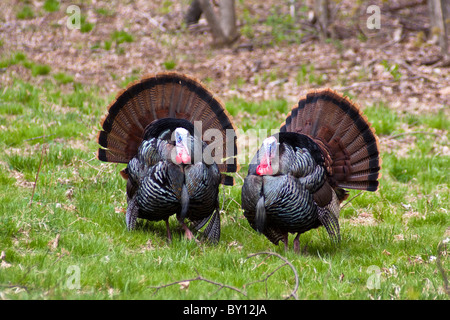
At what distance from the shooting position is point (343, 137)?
5480 mm

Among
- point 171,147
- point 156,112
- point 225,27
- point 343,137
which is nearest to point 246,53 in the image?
point 225,27

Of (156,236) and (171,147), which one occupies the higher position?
(171,147)

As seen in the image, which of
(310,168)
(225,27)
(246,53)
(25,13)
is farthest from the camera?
(25,13)

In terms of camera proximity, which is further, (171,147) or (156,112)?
(156,112)

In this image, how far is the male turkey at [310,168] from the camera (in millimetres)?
4730

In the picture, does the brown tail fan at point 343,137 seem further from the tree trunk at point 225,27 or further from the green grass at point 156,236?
the tree trunk at point 225,27

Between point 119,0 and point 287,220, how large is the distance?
34.1 feet

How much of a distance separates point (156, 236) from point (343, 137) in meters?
2.08

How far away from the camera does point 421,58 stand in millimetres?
10641

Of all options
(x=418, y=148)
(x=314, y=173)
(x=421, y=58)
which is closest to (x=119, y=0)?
(x=421, y=58)

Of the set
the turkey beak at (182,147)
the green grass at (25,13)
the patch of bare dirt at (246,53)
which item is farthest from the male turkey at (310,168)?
the green grass at (25,13)

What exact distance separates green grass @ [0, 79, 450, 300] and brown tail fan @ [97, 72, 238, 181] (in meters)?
0.60

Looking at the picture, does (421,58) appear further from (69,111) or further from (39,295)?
(39,295)

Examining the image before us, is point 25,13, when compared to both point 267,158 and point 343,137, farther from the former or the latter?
point 267,158
